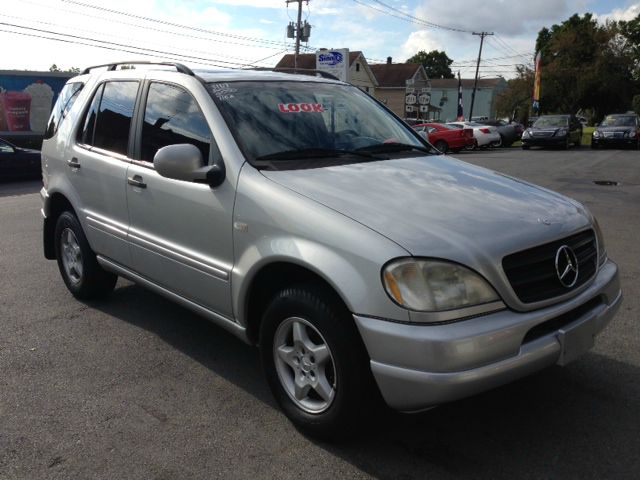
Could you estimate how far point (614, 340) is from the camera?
409 cm

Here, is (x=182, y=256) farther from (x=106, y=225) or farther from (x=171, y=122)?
(x=106, y=225)

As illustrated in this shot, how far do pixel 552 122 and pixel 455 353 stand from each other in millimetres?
27398

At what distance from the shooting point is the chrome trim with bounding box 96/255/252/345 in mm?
3293

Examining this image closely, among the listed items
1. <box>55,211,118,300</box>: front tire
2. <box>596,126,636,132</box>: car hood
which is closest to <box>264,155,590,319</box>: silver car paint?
<box>55,211,118,300</box>: front tire

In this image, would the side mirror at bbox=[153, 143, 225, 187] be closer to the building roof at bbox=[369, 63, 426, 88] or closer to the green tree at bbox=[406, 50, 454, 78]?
the building roof at bbox=[369, 63, 426, 88]

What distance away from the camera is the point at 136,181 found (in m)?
3.86

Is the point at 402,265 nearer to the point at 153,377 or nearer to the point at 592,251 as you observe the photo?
the point at 592,251

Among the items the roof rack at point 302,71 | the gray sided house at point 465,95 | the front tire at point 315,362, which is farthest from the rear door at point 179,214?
the gray sided house at point 465,95

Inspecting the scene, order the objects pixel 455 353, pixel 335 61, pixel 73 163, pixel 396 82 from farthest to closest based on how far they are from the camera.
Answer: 1. pixel 396 82
2. pixel 335 61
3. pixel 73 163
4. pixel 455 353

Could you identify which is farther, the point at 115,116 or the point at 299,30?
the point at 299,30

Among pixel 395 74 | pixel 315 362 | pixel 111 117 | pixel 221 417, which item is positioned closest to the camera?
pixel 315 362

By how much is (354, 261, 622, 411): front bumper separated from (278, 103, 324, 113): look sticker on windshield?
1.64 metres

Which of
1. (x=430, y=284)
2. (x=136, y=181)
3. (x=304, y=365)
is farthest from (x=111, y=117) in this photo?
(x=430, y=284)

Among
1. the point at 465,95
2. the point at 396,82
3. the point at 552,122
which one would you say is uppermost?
the point at 396,82
